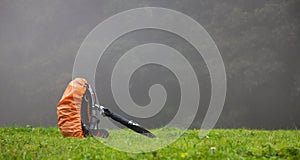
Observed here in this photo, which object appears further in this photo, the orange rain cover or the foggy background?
the foggy background

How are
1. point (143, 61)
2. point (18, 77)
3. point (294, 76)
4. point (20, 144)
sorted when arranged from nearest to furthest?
1. point (20, 144)
2. point (294, 76)
3. point (143, 61)
4. point (18, 77)

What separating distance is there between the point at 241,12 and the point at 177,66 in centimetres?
584

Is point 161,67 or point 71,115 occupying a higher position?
point 161,67

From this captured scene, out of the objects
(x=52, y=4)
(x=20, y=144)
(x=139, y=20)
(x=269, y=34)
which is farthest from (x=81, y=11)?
(x=20, y=144)

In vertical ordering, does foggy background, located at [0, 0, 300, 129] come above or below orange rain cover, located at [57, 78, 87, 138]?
above

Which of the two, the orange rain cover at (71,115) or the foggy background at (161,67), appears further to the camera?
the foggy background at (161,67)

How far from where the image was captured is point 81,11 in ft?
114

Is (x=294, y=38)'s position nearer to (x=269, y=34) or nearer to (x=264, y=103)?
(x=269, y=34)

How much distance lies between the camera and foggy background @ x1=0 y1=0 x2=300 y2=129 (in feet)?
78.3

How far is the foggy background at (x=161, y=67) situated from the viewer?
2388 cm

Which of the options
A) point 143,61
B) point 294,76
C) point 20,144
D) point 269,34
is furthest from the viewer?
point 143,61

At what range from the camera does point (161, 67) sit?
27.5 meters

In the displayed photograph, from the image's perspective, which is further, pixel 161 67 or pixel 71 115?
pixel 161 67

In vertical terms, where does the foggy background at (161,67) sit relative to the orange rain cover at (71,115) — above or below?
above
